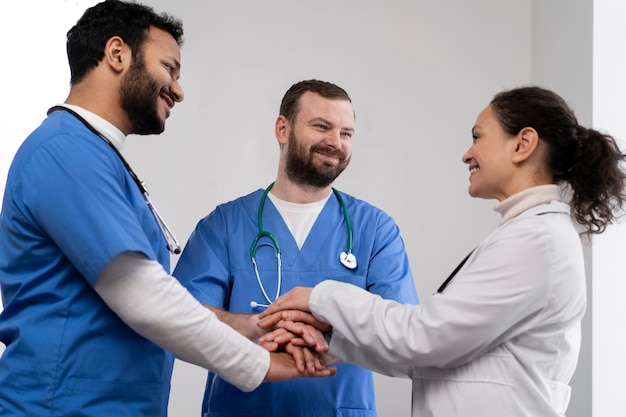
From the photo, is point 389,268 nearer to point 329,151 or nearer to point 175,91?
point 329,151

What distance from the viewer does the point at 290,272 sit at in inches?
93.7

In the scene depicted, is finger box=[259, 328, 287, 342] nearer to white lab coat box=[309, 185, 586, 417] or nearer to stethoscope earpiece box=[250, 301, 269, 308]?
stethoscope earpiece box=[250, 301, 269, 308]

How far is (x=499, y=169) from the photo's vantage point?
1.93 meters

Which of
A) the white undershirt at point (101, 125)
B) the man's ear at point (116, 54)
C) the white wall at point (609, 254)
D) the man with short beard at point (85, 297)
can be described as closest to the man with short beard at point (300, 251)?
the man with short beard at point (85, 297)

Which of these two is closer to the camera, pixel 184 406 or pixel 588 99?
pixel 588 99

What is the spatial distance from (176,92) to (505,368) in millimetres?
1055

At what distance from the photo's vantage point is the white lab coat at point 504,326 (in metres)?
1.72

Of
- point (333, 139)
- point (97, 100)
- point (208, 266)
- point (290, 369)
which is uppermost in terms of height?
point (333, 139)

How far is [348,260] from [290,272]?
172 mm

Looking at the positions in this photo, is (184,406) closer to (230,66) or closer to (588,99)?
(230,66)

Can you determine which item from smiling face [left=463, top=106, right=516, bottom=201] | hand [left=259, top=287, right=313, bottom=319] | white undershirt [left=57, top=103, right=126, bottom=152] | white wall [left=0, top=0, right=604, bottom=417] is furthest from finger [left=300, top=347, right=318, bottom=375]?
white wall [left=0, top=0, right=604, bottom=417]

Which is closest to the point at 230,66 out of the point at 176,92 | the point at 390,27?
the point at 390,27

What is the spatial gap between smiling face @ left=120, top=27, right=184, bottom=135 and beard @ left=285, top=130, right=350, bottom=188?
0.56 metres

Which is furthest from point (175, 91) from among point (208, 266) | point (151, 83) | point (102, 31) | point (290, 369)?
point (290, 369)
